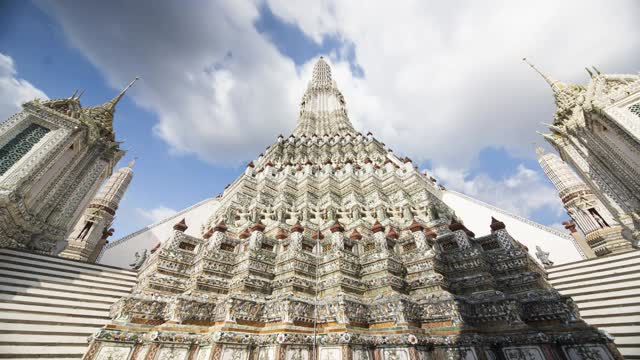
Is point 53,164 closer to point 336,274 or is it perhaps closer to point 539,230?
point 336,274

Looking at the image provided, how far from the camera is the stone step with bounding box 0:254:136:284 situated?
8.70m

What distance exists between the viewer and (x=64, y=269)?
364 inches

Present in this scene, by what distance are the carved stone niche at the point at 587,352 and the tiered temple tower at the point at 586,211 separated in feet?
41.8

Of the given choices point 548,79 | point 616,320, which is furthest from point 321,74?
point 616,320

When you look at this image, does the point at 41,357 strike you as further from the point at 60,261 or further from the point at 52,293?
the point at 60,261

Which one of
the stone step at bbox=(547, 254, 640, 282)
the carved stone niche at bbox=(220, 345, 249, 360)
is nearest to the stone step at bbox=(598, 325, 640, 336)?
the stone step at bbox=(547, 254, 640, 282)

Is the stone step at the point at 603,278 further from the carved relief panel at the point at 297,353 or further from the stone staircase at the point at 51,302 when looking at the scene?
the stone staircase at the point at 51,302

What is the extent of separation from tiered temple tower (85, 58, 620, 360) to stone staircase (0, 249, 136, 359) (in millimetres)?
1183

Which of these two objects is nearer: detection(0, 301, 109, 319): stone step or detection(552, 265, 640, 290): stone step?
detection(0, 301, 109, 319): stone step

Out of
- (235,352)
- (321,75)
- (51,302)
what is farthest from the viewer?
(321,75)

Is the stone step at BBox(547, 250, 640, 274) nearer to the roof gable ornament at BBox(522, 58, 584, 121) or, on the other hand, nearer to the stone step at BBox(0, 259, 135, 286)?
the roof gable ornament at BBox(522, 58, 584, 121)

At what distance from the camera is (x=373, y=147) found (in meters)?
22.5

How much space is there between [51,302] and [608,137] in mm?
23815

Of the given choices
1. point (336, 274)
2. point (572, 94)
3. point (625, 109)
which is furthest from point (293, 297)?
point (572, 94)
